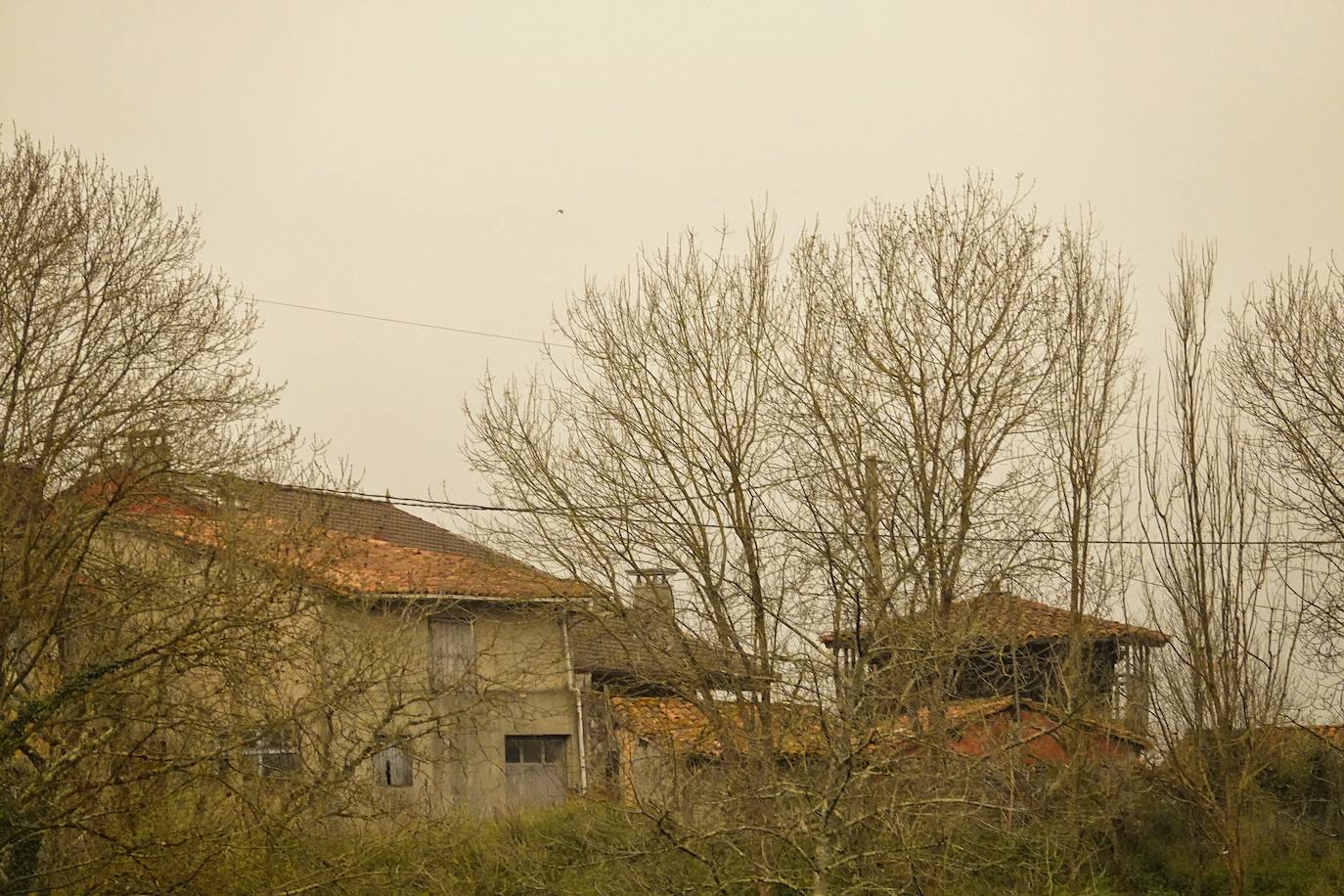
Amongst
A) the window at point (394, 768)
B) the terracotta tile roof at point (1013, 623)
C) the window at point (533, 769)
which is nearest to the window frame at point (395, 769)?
the window at point (394, 768)

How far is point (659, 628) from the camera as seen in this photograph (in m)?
16.0

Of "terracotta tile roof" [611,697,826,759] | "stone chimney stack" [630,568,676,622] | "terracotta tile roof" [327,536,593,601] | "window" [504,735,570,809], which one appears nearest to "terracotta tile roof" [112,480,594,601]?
"terracotta tile roof" [327,536,593,601]

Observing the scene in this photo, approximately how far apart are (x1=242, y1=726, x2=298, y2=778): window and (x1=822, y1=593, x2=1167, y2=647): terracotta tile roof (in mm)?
5509

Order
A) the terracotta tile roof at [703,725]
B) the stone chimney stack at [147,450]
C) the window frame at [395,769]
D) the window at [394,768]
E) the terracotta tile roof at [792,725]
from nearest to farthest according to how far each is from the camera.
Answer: the stone chimney stack at [147,450]
the terracotta tile roof at [792,725]
the terracotta tile roof at [703,725]
the window frame at [395,769]
the window at [394,768]

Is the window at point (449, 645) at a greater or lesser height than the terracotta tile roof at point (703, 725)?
Result: greater

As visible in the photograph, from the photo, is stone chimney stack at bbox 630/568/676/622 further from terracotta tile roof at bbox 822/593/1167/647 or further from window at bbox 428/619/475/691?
window at bbox 428/619/475/691

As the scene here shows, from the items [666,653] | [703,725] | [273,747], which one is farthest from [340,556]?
[703,725]

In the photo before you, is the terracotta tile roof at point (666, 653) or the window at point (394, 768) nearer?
the terracotta tile roof at point (666, 653)

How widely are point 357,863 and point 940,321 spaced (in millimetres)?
9427

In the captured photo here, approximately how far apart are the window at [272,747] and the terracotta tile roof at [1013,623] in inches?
217

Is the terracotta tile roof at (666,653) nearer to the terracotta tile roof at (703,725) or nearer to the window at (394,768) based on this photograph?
the terracotta tile roof at (703,725)

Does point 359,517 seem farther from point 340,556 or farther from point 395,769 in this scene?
point 340,556

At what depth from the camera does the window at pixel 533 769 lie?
2319 centimetres

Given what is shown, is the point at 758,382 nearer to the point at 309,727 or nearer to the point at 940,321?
the point at 940,321
